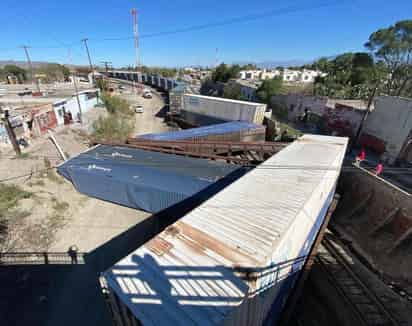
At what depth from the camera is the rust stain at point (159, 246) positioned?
409 centimetres

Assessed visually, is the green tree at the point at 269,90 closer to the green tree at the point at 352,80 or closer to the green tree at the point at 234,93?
the green tree at the point at 234,93

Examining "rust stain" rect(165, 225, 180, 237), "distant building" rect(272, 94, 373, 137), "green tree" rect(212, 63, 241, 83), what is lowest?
"rust stain" rect(165, 225, 180, 237)

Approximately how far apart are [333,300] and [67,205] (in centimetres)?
1376

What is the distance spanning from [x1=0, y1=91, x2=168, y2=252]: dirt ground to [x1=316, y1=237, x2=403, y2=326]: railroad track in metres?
9.32

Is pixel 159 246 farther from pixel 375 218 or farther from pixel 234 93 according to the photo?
pixel 234 93

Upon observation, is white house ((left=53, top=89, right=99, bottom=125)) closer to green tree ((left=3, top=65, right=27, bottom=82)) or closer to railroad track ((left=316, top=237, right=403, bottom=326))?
railroad track ((left=316, top=237, right=403, bottom=326))

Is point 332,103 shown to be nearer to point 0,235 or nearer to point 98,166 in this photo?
point 98,166

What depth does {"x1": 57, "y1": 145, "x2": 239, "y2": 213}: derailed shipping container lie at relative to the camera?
955 centimetres

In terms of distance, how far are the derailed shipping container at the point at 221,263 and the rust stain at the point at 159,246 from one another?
0.07ft

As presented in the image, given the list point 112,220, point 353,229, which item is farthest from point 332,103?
point 112,220

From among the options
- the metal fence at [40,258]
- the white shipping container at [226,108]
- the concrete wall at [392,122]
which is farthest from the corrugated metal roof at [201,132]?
the metal fence at [40,258]

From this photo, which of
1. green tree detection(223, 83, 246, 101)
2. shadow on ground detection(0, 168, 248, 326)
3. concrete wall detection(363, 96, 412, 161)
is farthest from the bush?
green tree detection(223, 83, 246, 101)

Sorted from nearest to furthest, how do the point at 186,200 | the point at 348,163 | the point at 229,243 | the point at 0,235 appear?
the point at 229,243, the point at 0,235, the point at 186,200, the point at 348,163

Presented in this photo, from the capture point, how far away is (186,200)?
923 centimetres
